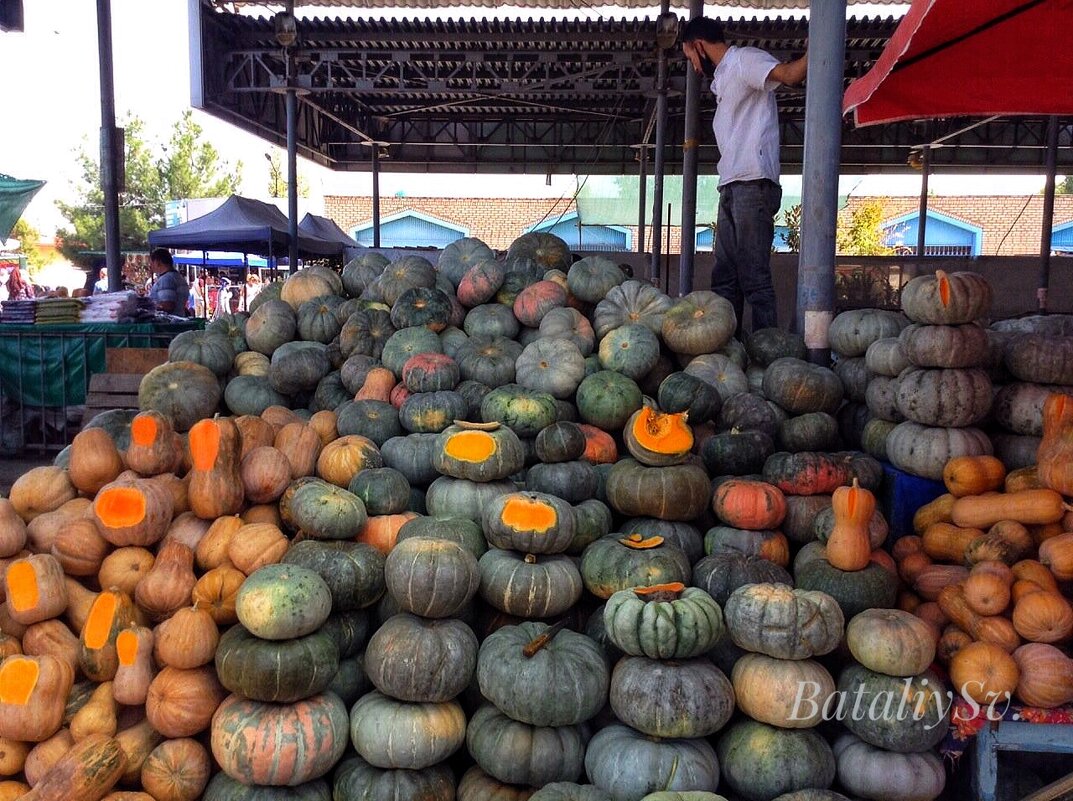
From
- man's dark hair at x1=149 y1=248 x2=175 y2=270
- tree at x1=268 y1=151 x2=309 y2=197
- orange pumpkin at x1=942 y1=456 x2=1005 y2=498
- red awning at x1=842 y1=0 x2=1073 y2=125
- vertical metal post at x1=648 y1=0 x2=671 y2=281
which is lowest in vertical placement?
orange pumpkin at x1=942 y1=456 x2=1005 y2=498

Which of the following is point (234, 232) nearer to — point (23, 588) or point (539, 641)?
point (23, 588)

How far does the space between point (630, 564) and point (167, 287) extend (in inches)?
391

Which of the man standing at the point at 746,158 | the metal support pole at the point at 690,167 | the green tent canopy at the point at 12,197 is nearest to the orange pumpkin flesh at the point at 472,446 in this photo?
the man standing at the point at 746,158

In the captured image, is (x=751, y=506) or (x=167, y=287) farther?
(x=167, y=287)

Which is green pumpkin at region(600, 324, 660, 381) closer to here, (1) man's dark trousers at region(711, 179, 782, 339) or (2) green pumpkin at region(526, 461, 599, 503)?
(2) green pumpkin at region(526, 461, 599, 503)

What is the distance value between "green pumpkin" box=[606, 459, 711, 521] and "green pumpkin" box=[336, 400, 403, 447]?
4.29 ft

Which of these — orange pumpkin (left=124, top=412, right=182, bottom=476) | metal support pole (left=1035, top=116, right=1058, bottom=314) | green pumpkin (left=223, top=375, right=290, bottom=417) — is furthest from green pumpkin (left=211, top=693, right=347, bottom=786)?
metal support pole (left=1035, top=116, right=1058, bottom=314)

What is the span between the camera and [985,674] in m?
2.74

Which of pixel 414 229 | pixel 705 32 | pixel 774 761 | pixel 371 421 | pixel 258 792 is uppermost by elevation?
pixel 414 229

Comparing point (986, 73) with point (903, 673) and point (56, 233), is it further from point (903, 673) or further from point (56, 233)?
point (56, 233)

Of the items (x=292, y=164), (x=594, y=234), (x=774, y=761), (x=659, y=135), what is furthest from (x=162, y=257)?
(x=594, y=234)

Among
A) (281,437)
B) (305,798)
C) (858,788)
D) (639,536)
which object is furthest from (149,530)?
(858,788)

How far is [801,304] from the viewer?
4984mm

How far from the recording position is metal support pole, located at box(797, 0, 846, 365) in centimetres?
475
